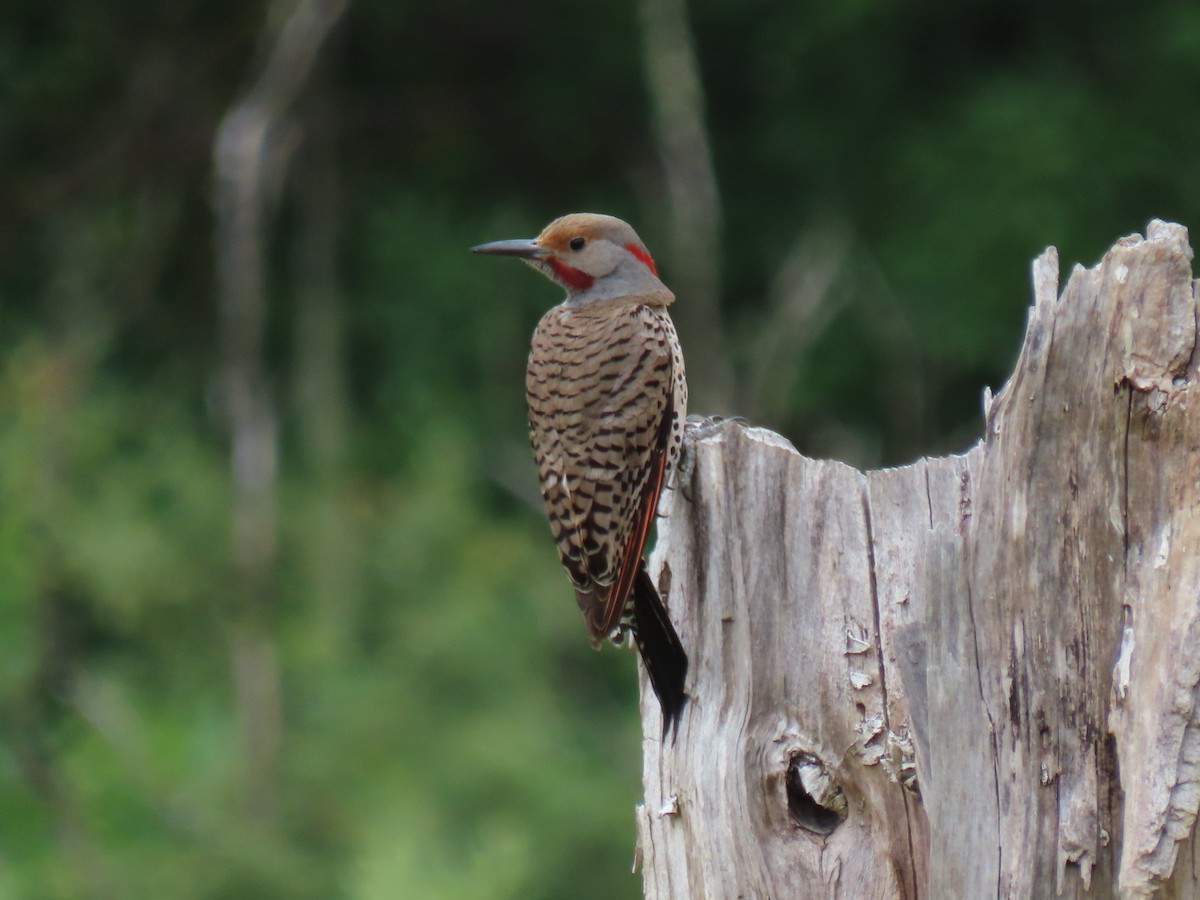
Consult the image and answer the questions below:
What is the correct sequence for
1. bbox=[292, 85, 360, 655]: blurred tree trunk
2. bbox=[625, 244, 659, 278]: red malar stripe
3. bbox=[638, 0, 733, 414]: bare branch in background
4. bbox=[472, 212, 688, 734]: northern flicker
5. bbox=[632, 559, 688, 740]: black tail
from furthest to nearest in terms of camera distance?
bbox=[638, 0, 733, 414]: bare branch in background < bbox=[292, 85, 360, 655]: blurred tree trunk < bbox=[625, 244, 659, 278]: red malar stripe < bbox=[472, 212, 688, 734]: northern flicker < bbox=[632, 559, 688, 740]: black tail

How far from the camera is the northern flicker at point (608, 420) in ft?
9.95

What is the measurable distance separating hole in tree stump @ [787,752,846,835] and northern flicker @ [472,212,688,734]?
309 millimetres

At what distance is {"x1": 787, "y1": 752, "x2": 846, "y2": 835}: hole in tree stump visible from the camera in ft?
8.27

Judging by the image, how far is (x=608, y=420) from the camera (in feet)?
11.5

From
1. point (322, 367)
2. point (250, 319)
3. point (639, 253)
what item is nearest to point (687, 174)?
point (322, 367)

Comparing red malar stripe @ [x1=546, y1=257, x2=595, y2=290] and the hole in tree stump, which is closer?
the hole in tree stump

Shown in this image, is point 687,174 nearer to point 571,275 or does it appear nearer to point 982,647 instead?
point 571,275

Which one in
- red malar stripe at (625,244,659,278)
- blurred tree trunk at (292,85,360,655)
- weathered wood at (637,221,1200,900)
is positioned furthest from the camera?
blurred tree trunk at (292,85,360,655)

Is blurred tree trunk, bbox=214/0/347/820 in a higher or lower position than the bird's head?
higher

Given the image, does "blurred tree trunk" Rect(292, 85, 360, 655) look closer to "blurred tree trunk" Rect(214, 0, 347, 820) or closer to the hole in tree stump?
"blurred tree trunk" Rect(214, 0, 347, 820)

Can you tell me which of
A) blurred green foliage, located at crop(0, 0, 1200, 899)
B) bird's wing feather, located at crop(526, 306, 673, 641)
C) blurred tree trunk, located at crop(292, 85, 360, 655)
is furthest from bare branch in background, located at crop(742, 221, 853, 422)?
bird's wing feather, located at crop(526, 306, 673, 641)

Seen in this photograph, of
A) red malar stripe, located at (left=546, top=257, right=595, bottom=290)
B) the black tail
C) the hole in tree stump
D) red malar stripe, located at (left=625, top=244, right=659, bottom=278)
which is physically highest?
red malar stripe, located at (left=625, top=244, right=659, bottom=278)

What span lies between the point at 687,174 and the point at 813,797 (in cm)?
755

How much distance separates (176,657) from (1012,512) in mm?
6398
